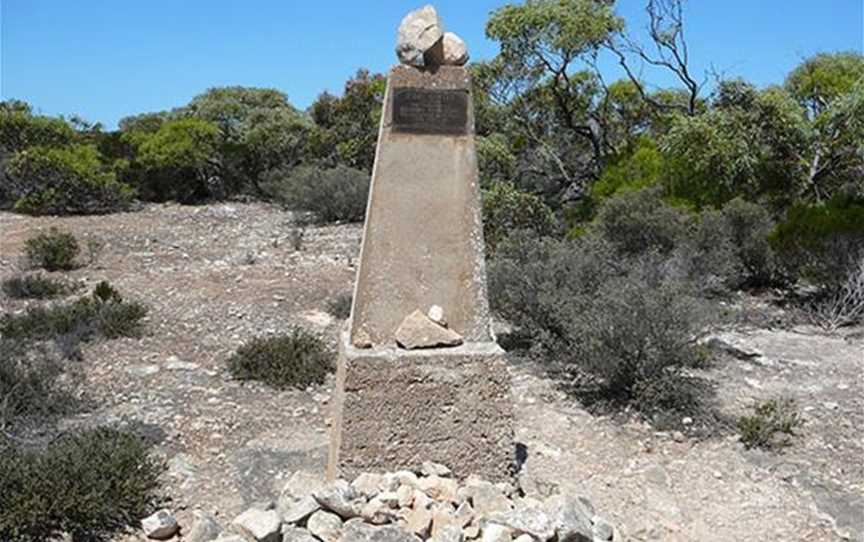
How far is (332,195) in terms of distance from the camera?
53.4 ft

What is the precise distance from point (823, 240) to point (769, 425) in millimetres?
4884

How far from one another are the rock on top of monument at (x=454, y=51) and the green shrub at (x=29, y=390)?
361cm

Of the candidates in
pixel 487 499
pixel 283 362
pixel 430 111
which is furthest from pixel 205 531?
pixel 283 362

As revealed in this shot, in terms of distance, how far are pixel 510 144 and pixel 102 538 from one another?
9.56m

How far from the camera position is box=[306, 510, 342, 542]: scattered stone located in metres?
3.55

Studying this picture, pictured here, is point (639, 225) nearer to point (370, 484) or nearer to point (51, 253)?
point (370, 484)

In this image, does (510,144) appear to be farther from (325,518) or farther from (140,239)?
(325,518)

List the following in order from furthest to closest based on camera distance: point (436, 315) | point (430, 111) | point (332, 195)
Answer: point (332, 195), point (436, 315), point (430, 111)

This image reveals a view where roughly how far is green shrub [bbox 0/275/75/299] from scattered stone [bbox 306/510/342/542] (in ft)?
23.1

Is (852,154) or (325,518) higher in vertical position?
(852,154)

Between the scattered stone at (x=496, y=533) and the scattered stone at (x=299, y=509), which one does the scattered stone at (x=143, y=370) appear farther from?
the scattered stone at (x=496, y=533)

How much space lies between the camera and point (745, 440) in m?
5.54

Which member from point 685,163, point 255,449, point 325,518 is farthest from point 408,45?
point 685,163

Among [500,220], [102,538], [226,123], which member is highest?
[226,123]
